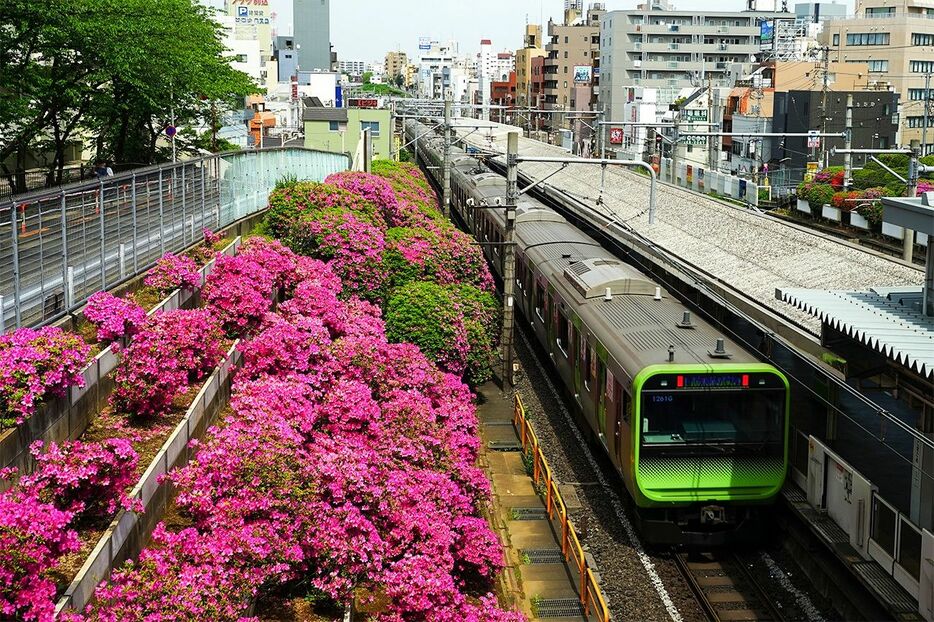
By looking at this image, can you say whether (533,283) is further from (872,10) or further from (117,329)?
(872,10)

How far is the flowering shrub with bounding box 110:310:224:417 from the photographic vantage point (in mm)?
11255

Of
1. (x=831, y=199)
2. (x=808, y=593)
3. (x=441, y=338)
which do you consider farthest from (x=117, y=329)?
(x=831, y=199)

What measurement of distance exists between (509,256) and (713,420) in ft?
24.8

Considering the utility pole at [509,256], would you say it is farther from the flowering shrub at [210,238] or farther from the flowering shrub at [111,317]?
the flowering shrub at [111,317]

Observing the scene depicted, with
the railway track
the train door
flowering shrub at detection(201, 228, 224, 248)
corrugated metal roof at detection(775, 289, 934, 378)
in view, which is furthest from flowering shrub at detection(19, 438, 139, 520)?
flowering shrub at detection(201, 228, 224, 248)

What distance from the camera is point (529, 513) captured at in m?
14.7

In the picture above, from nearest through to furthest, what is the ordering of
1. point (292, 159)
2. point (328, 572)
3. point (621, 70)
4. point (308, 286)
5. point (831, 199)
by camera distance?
point (328, 572) < point (308, 286) < point (292, 159) < point (831, 199) < point (621, 70)

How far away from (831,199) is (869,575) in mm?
28545

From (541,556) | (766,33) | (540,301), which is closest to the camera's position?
(541,556)

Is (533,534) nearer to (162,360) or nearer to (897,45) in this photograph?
(162,360)

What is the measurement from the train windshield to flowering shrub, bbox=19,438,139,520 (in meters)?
6.72

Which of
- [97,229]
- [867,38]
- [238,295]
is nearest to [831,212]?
[238,295]

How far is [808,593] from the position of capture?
12.8 metres

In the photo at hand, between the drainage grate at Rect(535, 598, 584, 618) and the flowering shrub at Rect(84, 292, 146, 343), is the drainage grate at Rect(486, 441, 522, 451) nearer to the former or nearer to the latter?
the drainage grate at Rect(535, 598, 584, 618)
